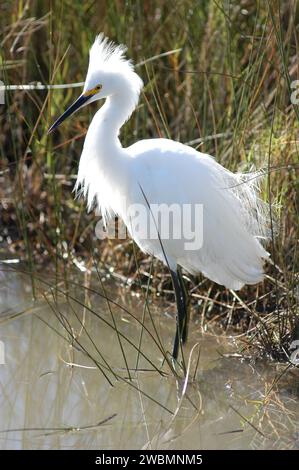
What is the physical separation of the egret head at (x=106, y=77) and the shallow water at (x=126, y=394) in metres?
0.93

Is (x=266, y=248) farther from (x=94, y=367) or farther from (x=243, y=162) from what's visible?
(x=94, y=367)

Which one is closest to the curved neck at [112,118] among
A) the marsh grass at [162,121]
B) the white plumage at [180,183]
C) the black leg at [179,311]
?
the white plumage at [180,183]

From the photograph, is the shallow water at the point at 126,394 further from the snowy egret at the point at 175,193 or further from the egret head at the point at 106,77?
the egret head at the point at 106,77

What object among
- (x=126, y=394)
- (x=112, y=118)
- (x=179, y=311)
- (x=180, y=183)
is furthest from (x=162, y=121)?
(x=126, y=394)

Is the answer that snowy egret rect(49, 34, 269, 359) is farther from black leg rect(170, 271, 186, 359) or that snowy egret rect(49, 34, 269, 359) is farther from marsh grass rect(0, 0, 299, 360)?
marsh grass rect(0, 0, 299, 360)

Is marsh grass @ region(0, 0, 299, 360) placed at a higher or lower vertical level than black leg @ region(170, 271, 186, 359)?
higher

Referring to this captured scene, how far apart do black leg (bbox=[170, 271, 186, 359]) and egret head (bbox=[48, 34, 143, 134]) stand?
34.3 inches

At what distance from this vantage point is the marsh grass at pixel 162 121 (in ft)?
13.0

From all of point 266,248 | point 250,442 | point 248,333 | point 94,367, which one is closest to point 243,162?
point 266,248

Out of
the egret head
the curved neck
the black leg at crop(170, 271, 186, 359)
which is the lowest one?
the black leg at crop(170, 271, 186, 359)

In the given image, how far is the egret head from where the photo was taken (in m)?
3.77

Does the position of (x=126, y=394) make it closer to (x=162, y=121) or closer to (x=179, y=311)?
(x=179, y=311)

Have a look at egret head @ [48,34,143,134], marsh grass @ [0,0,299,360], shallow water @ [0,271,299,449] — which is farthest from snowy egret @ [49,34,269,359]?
shallow water @ [0,271,299,449]
